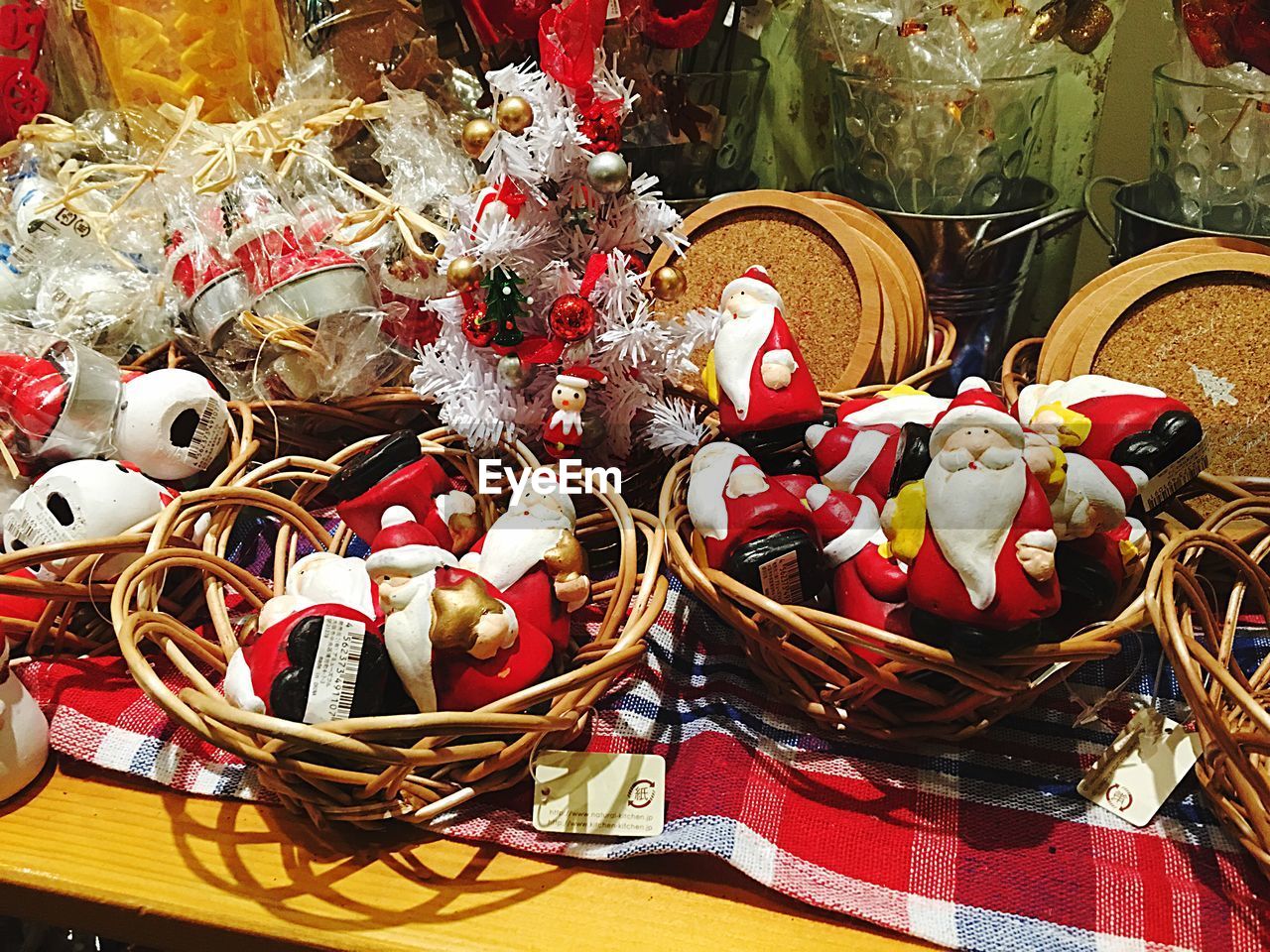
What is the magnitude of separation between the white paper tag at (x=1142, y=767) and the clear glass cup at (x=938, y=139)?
0.59m

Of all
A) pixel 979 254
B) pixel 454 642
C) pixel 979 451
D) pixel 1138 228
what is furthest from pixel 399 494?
pixel 1138 228

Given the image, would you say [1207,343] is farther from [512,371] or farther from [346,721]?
[346,721]

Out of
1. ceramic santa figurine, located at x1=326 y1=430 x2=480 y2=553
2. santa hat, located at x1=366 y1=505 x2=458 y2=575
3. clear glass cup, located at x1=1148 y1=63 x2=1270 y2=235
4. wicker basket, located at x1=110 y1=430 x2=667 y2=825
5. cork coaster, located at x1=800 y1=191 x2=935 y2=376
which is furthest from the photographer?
cork coaster, located at x1=800 y1=191 x2=935 y2=376

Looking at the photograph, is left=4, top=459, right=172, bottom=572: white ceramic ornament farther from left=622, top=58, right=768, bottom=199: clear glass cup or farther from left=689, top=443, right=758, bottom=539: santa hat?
left=622, top=58, right=768, bottom=199: clear glass cup

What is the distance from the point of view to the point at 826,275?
3.16ft

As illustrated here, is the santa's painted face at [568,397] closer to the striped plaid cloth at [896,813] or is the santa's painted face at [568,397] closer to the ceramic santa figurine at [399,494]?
the ceramic santa figurine at [399,494]

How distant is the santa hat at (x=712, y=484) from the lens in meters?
0.67

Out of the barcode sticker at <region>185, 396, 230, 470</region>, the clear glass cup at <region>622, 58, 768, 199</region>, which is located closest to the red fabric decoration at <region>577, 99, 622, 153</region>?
the clear glass cup at <region>622, 58, 768, 199</region>

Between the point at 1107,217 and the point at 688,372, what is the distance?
1.95 feet

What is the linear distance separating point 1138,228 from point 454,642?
0.82 meters

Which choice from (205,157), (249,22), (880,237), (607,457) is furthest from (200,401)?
(880,237)

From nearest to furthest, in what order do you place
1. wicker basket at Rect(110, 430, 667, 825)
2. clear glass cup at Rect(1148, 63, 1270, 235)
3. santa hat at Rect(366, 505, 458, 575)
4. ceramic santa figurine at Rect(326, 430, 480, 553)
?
wicker basket at Rect(110, 430, 667, 825), santa hat at Rect(366, 505, 458, 575), ceramic santa figurine at Rect(326, 430, 480, 553), clear glass cup at Rect(1148, 63, 1270, 235)

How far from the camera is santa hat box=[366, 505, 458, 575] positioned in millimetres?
654

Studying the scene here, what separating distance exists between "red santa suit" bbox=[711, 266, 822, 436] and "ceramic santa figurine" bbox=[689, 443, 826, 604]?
0.06m
